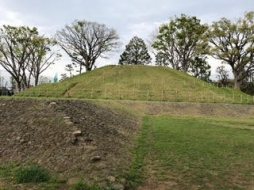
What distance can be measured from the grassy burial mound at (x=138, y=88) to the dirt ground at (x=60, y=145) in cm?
2918

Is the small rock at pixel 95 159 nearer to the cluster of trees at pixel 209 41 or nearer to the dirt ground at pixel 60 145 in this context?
the dirt ground at pixel 60 145

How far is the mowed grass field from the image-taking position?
23.7ft

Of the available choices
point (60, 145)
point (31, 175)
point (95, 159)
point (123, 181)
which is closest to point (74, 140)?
point (60, 145)

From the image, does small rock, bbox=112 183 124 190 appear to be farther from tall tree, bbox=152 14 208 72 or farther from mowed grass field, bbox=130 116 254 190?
tall tree, bbox=152 14 208 72

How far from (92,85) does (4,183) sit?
1663 inches

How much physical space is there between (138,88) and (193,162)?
37757 mm

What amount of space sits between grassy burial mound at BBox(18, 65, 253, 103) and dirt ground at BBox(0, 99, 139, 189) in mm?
29179

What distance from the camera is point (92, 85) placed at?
159ft

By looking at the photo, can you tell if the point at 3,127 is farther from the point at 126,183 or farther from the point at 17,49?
the point at 17,49

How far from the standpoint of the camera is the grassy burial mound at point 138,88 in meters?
41.9

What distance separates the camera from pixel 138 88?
153ft

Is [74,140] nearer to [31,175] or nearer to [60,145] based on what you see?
[60,145]

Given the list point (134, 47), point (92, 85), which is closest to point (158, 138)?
point (92, 85)

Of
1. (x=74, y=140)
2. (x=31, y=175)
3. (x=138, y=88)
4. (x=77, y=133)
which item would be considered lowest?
(x=31, y=175)
